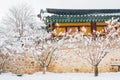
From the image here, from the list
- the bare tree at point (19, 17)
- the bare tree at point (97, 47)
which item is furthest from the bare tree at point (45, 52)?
the bare tree at point (19, 17)

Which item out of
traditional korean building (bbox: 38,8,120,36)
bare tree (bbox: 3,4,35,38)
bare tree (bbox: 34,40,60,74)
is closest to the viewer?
bare tree (bbox: 34,40,60,74)

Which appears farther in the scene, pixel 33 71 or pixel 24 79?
pixel 33 71

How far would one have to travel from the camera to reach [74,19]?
28344 mm

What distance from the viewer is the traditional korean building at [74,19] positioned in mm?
27969

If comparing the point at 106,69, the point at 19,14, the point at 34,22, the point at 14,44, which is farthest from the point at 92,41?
the point at 19,14

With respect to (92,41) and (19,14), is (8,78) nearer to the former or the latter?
(92,41)

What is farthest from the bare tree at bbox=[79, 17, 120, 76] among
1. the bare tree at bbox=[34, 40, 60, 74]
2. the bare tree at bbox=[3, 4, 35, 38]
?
the bare tree at bbox=[3, 4, 35, 38]

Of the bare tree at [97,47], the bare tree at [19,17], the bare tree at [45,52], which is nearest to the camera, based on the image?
the bare tree at [97,47]

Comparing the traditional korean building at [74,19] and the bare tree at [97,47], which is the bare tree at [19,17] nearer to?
the traditional korean building at [74,19]

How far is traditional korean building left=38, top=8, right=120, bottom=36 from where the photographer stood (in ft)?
91.8

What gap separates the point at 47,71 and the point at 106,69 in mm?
4520

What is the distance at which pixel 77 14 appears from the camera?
1208 inches

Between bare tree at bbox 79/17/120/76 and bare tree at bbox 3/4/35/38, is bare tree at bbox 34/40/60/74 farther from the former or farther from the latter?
bare tree at bbox 3/4/35/38

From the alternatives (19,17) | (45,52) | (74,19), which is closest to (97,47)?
(45,52)
